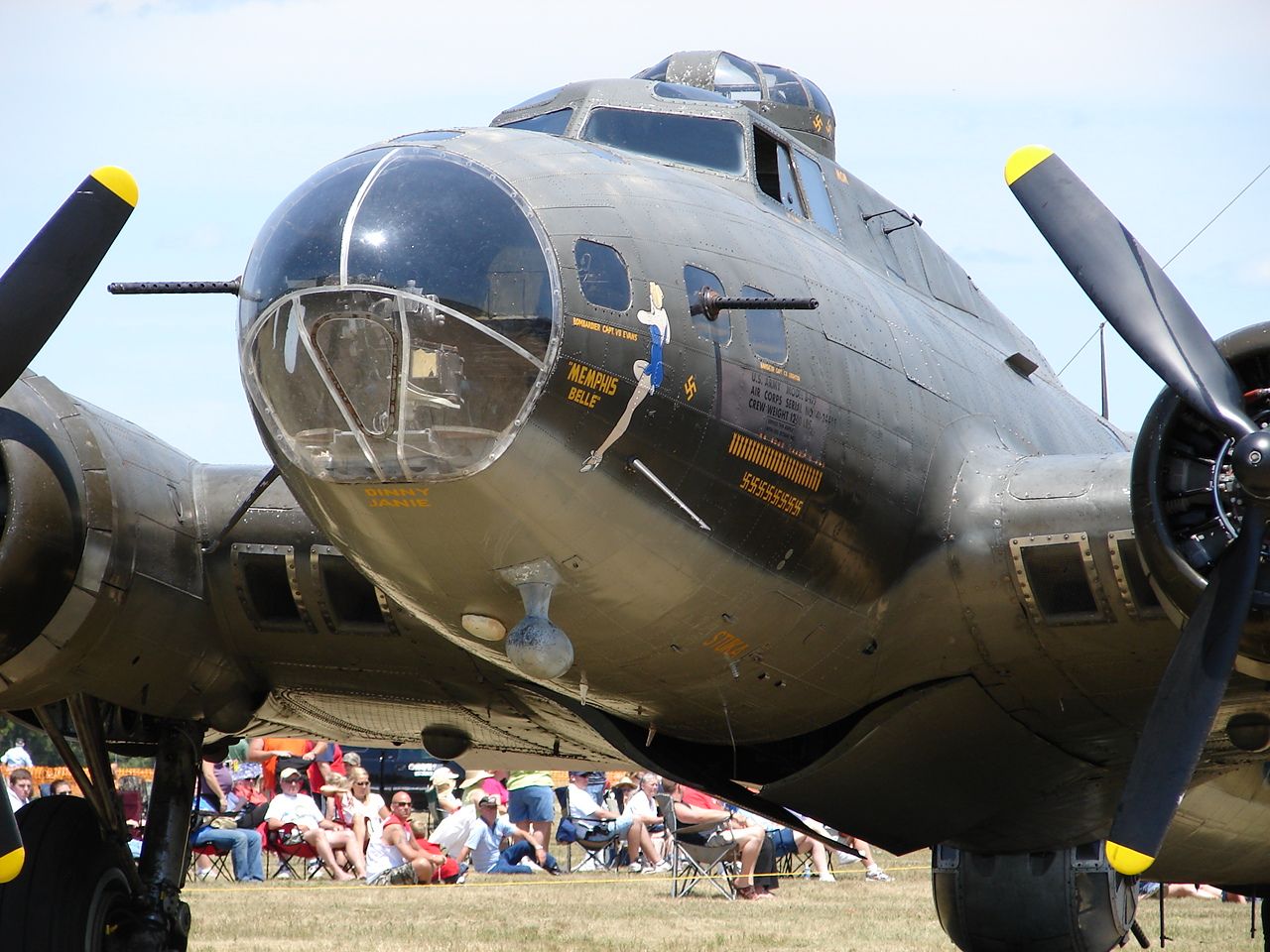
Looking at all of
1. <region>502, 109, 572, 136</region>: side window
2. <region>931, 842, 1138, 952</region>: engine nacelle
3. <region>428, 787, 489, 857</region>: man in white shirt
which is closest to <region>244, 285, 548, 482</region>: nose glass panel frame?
<region>502, 109, 572, 136</region>: side window

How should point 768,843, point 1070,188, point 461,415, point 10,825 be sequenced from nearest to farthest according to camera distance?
1. point 461,415
2. point 1070,188
3. point 10,825
4. point 768,843

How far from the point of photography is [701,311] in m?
7.18

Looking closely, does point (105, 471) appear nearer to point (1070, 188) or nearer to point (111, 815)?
point (111, 815)

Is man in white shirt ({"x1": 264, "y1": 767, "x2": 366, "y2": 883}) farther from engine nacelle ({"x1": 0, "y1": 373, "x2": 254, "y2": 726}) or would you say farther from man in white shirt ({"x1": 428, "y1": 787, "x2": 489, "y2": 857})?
engine nacelle ({"x1": 0, "y1": 373, "x2": 254, "y2": 726})

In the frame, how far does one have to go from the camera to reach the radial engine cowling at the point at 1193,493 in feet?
24.4

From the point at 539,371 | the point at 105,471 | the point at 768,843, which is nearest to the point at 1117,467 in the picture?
the point at 539,371

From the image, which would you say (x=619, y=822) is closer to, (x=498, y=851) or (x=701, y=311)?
(x=498, y=851)

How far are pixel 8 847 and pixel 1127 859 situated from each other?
225 inches

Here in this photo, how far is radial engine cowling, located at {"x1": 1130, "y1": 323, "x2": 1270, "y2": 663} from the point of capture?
743cm

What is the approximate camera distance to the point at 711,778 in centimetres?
918

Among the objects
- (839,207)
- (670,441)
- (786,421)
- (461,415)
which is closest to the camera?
(461,415)

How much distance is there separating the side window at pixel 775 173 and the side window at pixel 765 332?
148 cm

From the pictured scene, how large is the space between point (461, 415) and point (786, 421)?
67.9 inches

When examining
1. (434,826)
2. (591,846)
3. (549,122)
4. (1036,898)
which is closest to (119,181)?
(549,122)
